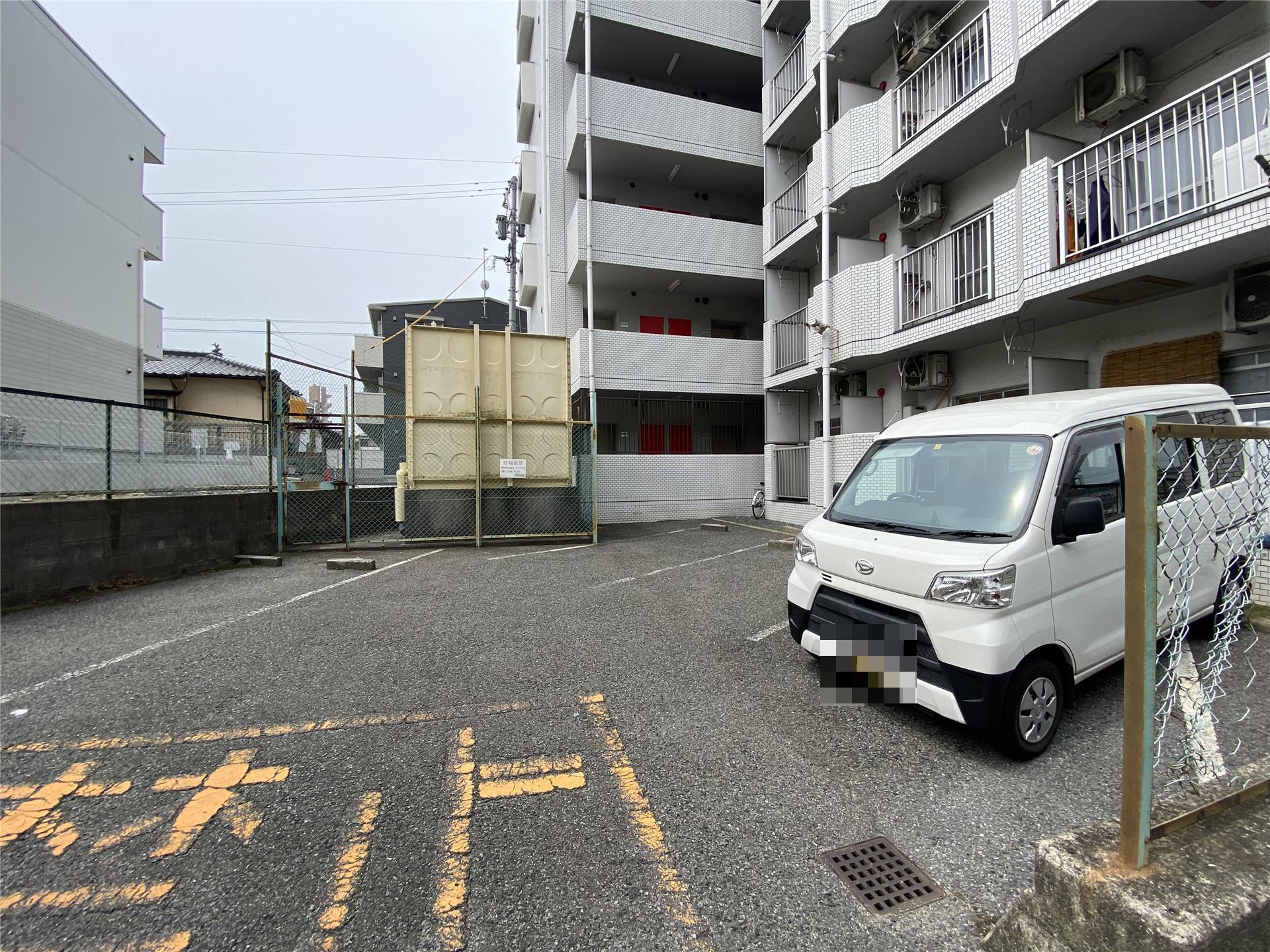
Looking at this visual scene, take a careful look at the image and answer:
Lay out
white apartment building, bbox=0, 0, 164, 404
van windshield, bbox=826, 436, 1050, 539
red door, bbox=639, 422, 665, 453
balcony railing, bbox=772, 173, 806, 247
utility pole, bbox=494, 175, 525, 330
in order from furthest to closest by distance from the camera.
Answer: utility pole, bbox=494, 175, 525, 330 < red door, bbox=639, 422, 665, 453 < balcony railing, bbox=772, 173, 806, 247 < white apartment building, bbox=0, 0, 164, 404 < van windshield, bbox=826, 436, 1050, 539

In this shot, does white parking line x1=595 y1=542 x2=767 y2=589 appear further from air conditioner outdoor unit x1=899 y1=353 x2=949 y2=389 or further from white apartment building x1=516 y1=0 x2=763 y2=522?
white apartment building x1=516 y1=0 x2=763 y2=522

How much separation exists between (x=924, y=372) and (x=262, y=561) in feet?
33.6

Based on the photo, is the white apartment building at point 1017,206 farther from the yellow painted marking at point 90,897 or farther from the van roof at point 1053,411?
the yellow painted marking at point 90,897

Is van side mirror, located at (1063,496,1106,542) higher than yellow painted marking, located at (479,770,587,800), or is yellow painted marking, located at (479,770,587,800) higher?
van side mirror, located at (1063,496,1106,542)

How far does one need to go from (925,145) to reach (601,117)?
7380 mm

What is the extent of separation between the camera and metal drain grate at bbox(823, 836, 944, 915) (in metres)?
1.75

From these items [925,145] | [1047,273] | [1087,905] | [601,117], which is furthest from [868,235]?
[1087,905]

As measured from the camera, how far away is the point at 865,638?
2.83 metres

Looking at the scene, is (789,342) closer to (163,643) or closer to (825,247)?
(825,247)

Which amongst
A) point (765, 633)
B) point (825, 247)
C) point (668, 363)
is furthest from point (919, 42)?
point (765, 633)

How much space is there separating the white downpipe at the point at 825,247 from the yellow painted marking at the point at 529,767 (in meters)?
7.99

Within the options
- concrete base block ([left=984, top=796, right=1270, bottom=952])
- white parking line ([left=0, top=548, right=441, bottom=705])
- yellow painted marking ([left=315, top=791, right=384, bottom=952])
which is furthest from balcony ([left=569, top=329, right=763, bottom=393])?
concrete base block ([left=984, top=796, right=1270, bottom=952])

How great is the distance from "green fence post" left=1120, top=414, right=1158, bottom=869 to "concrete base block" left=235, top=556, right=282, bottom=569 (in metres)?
8.41

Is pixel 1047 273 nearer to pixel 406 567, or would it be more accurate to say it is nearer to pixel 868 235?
pixel 868 235
